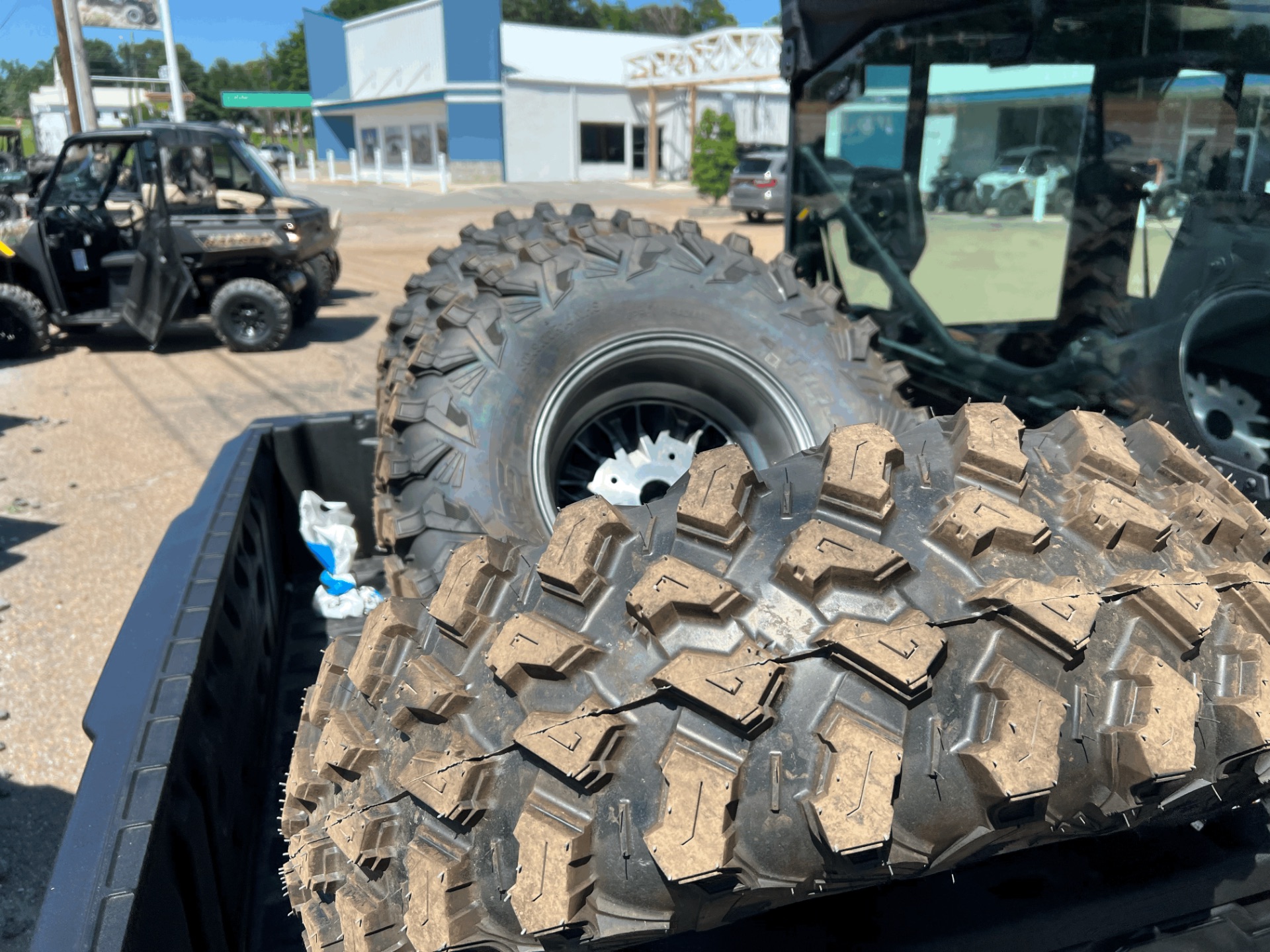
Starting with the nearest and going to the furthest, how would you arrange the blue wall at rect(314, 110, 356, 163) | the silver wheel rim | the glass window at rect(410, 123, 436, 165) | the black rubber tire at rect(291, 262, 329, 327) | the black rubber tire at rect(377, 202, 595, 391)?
the silver wheel rim → the black rubber tire at rect(377, 202, 595, 391) → the black rubber tire at rect(291, 262, 329, 327) → the glass window at rect(410, 123, 436, 165) → the blue wall at rect(314, 110, 356, 163)

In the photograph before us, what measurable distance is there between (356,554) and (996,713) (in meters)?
2.87

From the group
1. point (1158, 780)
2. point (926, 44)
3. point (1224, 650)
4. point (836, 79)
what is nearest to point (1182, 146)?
point (926, 44)

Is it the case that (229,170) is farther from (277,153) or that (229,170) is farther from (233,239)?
(277,153)

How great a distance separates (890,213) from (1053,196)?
0.81 meters

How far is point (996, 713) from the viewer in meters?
1.12

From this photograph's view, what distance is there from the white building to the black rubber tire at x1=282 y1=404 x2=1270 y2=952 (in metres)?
33.8

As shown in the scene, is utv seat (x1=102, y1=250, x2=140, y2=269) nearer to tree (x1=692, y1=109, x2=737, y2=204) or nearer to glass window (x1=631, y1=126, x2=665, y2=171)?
tree (x1=692, y1=109, x2=737, y2=204)

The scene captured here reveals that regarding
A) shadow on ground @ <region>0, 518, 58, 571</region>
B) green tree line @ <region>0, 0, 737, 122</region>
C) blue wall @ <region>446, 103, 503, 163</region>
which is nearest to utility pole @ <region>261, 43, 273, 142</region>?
green tree line @ <region>0, 0, 737, 122</region>

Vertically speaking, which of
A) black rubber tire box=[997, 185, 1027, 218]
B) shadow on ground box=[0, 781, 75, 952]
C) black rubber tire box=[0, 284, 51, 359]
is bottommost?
shadow on ground box=[0, 781, 75, 952]

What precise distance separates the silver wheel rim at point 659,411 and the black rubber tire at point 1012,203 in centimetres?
138

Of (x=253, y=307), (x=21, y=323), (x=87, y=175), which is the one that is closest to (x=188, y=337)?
(x=253, y=307)

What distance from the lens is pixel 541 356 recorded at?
266cm

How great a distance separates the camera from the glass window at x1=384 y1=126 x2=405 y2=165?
128 feet

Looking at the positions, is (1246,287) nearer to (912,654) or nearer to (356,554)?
(912,654)
